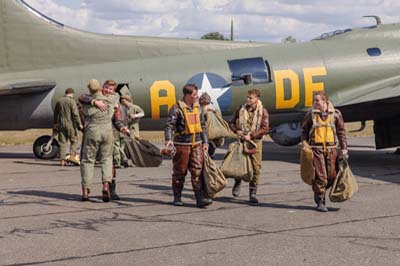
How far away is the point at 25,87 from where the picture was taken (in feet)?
53.1

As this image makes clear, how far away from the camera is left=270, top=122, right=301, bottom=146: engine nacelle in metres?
17.6

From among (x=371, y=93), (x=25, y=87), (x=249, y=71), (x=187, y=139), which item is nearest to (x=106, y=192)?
(x=187, y=139)

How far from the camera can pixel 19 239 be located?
8195 millimetres

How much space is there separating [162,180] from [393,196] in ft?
14.2

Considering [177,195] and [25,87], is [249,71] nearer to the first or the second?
[25,87]

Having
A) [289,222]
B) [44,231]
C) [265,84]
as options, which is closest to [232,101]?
[265,84]

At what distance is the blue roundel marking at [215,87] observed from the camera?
16672mm

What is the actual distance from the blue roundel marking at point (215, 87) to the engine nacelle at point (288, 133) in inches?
63.9

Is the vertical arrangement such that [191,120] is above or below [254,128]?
above

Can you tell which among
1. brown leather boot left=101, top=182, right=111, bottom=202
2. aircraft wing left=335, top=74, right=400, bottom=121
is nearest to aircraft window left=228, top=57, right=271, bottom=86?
aircraft wing left=335, top=74, right=400, bottom=121

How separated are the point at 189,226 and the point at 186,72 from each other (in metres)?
8.10

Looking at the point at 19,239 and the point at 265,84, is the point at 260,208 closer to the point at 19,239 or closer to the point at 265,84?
the point at 19,239

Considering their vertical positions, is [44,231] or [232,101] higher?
[232,101]

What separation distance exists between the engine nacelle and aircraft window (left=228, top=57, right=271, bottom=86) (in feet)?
4.60
